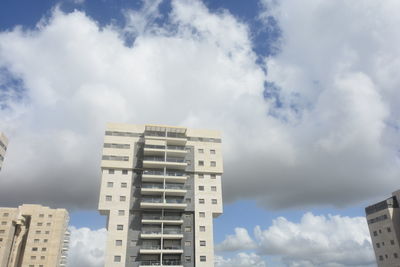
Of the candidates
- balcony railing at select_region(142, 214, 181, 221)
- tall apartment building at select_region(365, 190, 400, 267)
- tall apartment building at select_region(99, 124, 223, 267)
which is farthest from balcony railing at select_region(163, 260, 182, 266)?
tall apartment building at select_region(365, 190, 400, 267)

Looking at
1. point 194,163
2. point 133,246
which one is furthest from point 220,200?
point 133,246

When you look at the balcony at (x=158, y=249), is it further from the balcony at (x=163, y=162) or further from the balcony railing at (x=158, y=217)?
the balcony at (x=163, y=162)

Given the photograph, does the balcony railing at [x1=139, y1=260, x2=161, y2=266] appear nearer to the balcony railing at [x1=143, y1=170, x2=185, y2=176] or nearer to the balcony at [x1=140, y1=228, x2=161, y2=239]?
the balcony at [x1=140, y1=228, x2=161, y2=239]

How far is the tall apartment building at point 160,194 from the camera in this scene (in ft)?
220

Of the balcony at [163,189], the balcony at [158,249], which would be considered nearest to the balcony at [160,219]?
the balcony at [163,189]

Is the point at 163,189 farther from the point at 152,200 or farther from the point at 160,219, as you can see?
the point at 160,219

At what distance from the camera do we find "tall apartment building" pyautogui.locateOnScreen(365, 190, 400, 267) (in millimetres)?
101812

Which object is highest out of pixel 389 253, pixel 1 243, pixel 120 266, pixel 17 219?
pixel 17 219

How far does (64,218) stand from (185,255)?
313 feet

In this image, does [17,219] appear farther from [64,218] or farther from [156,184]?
[156,184]

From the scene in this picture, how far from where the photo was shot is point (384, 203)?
108 meters

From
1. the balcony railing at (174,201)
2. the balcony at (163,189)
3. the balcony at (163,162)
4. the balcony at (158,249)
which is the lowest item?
the balcony at (158,249)

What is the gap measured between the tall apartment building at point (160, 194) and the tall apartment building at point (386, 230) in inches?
2478

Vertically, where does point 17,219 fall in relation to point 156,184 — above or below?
above
